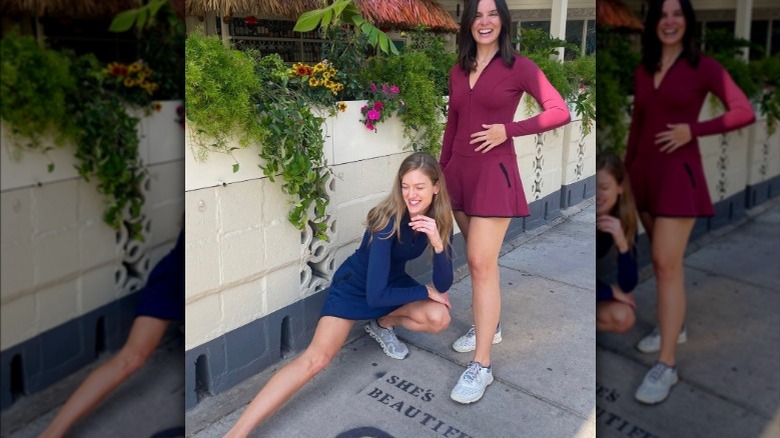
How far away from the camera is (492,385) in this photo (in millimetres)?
1411

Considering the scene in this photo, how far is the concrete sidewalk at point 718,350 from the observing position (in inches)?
17.6

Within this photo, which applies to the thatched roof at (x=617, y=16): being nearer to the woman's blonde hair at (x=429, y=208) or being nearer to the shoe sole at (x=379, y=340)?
the woman's blonde hair at (x=429, y=208)

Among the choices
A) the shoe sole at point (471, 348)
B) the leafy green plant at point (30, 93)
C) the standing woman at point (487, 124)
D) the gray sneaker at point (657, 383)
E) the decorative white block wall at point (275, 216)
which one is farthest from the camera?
the shoe sole at point (471, 348)

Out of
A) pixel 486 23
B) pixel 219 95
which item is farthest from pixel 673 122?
pixel 219 95

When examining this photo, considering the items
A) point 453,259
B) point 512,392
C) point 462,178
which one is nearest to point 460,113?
point 462,178

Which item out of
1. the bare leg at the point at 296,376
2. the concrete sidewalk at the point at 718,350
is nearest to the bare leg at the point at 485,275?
the bare leg at the point at 296,376

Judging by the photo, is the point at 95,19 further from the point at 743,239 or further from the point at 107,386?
the point at 743,239

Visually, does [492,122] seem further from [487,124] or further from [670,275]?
[670,275]

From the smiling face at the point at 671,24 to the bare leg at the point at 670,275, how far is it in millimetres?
126

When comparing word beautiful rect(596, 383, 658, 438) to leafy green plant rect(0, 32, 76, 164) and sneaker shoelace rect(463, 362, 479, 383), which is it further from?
sneaker shoelace rect(463, 362, 479, 383)

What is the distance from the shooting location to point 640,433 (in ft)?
1.64

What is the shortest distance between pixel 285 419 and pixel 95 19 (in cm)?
110

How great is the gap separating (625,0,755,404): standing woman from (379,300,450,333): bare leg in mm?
945

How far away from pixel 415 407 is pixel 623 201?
100cm
